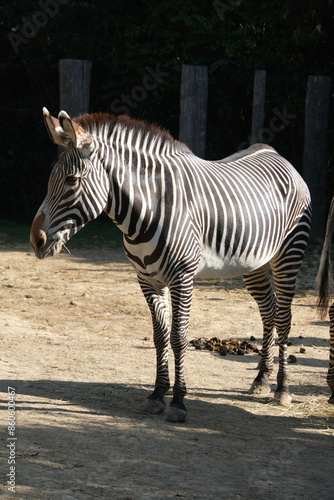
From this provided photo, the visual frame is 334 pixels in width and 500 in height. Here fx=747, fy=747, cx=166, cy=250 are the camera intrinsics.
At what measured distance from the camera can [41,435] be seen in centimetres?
413

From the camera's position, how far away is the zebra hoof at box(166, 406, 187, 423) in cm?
455

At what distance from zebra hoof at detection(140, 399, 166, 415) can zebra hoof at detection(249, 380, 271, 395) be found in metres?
0.81

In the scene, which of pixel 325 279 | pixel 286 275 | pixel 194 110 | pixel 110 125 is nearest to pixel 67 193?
pixel 110 125

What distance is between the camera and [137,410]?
4.76 meters

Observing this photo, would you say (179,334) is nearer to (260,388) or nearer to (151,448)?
(151,448)

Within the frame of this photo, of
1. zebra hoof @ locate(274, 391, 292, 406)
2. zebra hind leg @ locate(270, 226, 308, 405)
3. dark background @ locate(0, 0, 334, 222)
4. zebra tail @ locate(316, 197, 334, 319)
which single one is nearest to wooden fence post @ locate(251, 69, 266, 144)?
dark background @ locate(0, 0, 334, 222)

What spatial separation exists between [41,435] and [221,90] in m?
11.0

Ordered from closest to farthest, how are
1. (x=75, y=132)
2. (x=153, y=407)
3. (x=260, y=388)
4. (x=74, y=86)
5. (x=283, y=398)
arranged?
(x=75, y=132)
(x=153, y=407)
(x=283, y=398)
(x=260, y=388)
(x=74, y=86)

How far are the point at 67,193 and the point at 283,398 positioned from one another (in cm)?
205

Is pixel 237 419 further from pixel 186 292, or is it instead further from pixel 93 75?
pixel 93 75

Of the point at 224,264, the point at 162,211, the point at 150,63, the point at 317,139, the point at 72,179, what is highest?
the point at 150,63

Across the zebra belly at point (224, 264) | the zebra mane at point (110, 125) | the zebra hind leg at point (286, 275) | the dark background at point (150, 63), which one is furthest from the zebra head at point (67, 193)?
the dark background at point (150, 63)

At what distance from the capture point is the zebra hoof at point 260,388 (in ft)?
17.3

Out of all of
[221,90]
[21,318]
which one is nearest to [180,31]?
[221,90]
